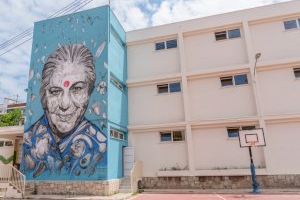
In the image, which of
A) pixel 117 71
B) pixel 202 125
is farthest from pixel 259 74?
pixel 117 71

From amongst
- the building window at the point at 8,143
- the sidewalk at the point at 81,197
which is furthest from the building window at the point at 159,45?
the building window at the point at 8,143

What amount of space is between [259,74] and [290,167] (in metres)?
5.75

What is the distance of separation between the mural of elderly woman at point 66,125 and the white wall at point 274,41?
1076cm

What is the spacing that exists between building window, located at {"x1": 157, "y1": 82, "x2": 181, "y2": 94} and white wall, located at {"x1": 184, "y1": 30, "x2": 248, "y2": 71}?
1.44m

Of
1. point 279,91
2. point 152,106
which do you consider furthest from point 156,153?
point 279,91

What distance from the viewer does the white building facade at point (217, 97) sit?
47.2ft

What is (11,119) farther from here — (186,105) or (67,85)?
(186,105)

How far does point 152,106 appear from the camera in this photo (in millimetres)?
16719

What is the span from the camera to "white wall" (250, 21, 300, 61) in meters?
15.3

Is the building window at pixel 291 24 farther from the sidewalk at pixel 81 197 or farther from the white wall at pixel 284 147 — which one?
the sidewalk at pixel 81 197

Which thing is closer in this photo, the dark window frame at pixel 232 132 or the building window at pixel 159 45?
the dark window frame at pixel 232 132

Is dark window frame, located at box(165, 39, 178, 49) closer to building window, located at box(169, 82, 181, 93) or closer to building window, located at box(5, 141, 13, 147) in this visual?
building window, located at box(169, 82, 181, 93)

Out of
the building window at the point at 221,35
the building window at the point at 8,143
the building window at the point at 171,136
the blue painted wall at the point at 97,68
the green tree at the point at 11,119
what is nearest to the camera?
the blue painted wall at the point at 97,68

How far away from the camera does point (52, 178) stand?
13852 mm
